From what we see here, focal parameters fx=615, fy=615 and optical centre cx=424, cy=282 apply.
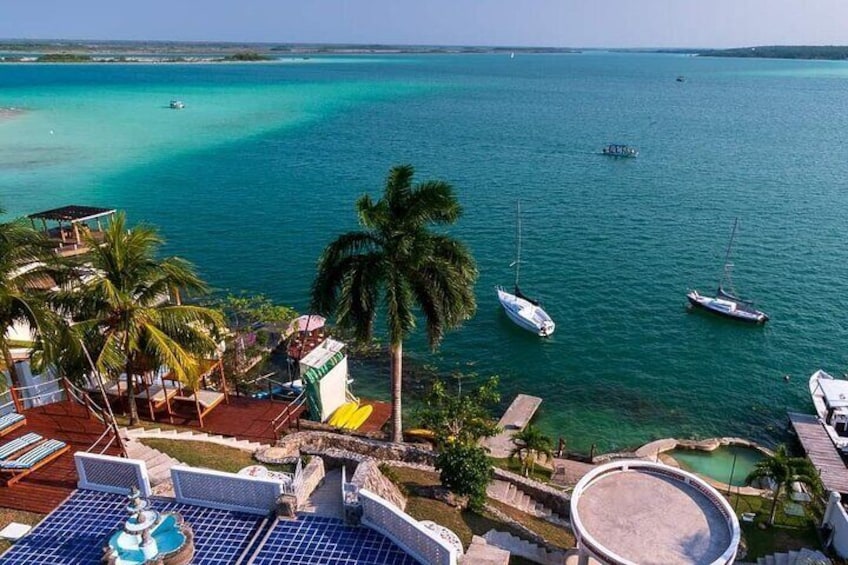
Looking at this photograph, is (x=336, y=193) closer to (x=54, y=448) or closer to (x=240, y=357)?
(x=240, y=357)

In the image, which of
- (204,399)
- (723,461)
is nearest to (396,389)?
(204,399)

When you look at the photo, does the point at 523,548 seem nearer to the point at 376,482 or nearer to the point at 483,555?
the point at 483,555

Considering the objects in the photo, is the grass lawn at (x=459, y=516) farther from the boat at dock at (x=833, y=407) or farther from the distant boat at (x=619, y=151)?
the distant boat at (x=619, y=151)

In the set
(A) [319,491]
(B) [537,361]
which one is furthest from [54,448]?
(B) [537,361]

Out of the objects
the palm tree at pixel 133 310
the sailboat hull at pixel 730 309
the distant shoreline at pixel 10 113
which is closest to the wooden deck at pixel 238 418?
the palm tree at pixel 133 310

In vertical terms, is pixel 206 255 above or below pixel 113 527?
below
